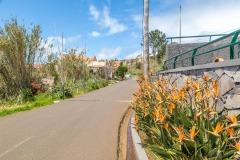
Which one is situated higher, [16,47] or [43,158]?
[16,47]

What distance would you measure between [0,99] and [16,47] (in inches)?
164

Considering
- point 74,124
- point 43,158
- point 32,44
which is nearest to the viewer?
point 43,158

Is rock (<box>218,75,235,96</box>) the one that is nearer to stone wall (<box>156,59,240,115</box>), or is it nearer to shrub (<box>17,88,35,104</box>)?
stone wall (<box>156,59,240,115</box>)

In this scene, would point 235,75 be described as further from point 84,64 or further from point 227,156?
point 84,64

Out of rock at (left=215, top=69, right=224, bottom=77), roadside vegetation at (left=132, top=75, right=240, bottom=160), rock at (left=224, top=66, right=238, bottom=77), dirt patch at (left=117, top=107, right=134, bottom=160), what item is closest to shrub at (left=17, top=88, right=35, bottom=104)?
dirt patch at (left=117, top=107, right=134, bottom=160)

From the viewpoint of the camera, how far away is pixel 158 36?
6384 cm

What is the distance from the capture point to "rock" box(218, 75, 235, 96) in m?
4.28

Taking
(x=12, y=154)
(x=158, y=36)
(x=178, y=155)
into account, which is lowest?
(x=12, y=154)

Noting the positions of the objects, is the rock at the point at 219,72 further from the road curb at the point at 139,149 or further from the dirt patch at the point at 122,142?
the dirt patch at the point at 122,142

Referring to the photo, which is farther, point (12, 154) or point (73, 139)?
point (73, 139)

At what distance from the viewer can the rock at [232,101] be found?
13.5 ft

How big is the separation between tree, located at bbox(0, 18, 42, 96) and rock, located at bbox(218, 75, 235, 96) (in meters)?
19.1

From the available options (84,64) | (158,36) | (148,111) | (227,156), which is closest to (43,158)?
(148,111)

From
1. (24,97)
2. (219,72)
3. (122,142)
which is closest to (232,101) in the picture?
(219,72)
